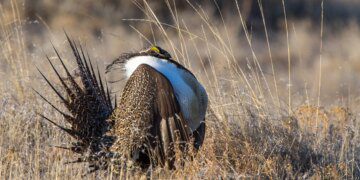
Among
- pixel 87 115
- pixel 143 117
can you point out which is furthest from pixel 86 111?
pixel 143 117

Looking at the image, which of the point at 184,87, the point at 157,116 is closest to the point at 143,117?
the point at 157,116

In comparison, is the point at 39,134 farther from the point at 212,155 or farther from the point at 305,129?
the point at 305,129

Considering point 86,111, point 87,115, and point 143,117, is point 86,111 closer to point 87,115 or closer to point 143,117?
point 87,115

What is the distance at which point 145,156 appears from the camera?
391cm

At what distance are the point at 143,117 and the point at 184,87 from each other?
0.24 m

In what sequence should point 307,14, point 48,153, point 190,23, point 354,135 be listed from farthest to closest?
point 307,14, point 190,23, point 354,135, point 48,153

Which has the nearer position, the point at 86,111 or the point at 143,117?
the point at 143,117

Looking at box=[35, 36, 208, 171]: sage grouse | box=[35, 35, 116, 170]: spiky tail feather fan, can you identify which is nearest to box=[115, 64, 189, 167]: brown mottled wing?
box=[35, 36, 208, 171]: sage grouse

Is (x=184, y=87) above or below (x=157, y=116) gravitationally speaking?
above

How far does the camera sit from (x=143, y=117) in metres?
3.80

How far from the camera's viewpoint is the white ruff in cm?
381

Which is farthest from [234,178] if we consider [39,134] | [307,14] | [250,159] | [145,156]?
[307,14]

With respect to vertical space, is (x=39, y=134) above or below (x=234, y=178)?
above

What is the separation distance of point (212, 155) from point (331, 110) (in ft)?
4.42
